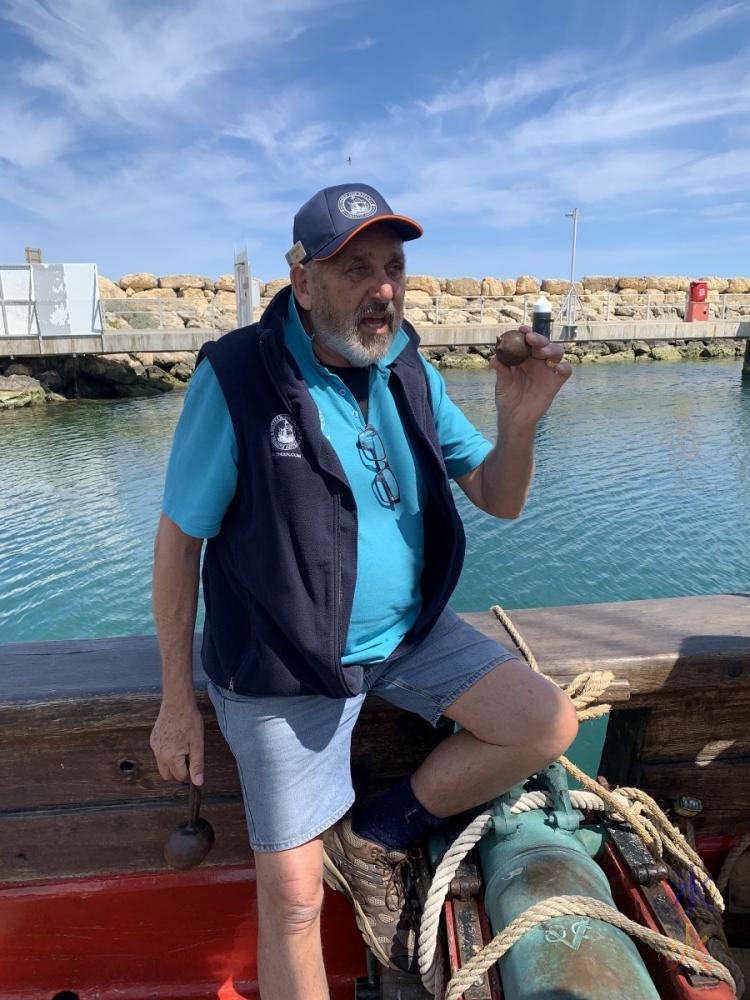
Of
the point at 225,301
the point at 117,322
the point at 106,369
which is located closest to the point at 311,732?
the point at 106,369

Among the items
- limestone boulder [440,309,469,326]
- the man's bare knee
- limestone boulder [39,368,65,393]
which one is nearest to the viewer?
the man's bare knee

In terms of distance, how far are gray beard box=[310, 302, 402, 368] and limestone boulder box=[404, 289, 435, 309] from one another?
96.6 feet

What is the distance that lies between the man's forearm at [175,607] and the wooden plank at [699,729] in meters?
1.23

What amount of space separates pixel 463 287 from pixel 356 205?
36393mm

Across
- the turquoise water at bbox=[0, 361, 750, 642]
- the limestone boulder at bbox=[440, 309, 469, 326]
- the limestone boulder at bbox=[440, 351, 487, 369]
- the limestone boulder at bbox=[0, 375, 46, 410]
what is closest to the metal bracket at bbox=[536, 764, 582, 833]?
the turquoise water at bbox=[0, 361, 750, 642]

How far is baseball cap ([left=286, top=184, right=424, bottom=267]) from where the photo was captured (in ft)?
5.53

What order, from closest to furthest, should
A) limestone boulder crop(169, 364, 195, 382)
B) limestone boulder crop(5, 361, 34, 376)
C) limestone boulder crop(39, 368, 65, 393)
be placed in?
limestone boulder crop(5, 361, 34, 376) < limestone boulder crop(39, 368, 65, 393) < limestone boulder crop(169, 364, 195, 382)

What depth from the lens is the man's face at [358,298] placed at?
5.71ft

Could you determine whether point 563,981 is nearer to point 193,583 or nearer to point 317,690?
point 317,690

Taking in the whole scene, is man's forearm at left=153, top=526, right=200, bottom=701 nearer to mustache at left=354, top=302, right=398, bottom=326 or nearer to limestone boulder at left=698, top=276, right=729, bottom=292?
mustache at left=354, top=302, right=398, bottom=326

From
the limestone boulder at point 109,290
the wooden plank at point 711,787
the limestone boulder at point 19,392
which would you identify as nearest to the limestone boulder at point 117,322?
the limestone boulder at point 19,392

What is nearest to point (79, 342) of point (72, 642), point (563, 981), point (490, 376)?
point (490, 376)

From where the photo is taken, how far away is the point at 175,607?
162 centimetres

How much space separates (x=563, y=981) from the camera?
1.19 m
